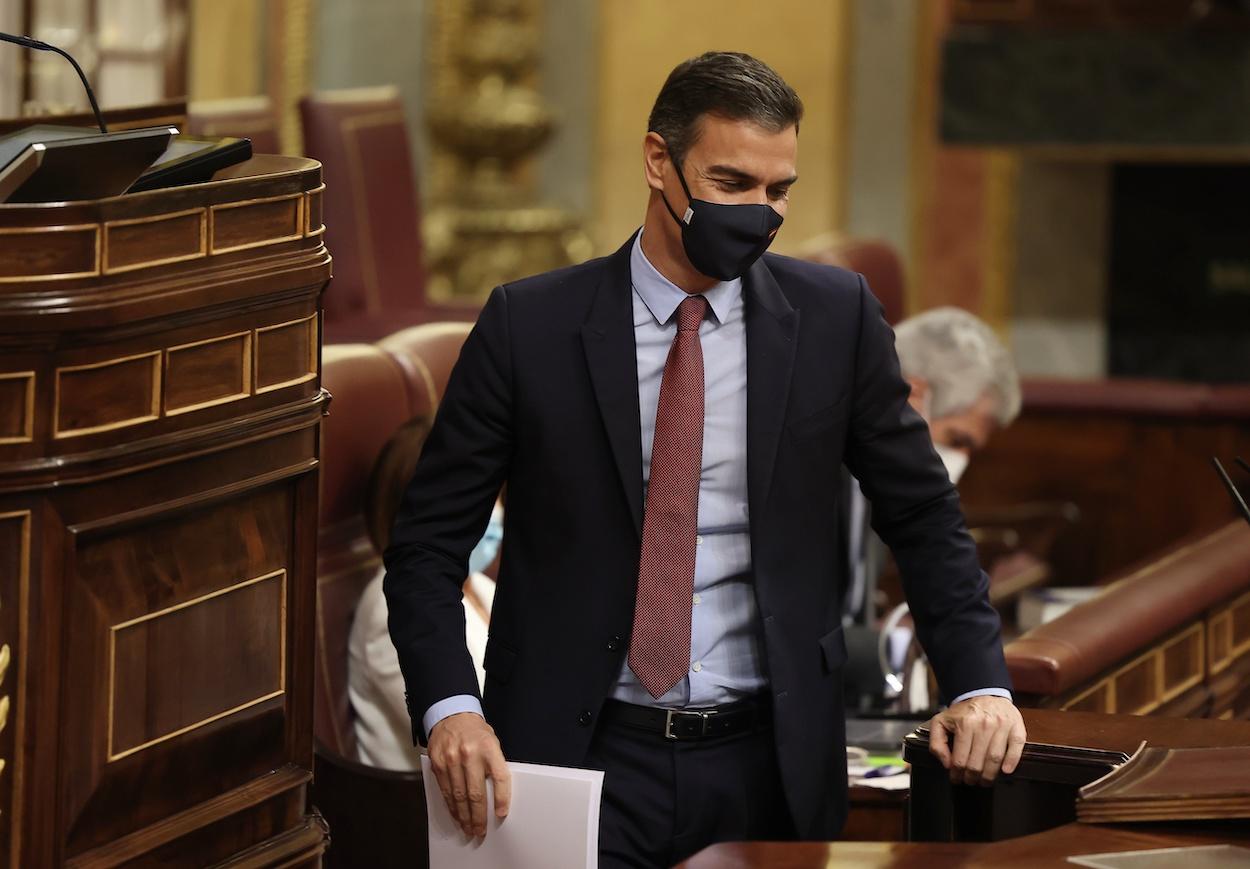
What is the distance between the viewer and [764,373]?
6.90 feet

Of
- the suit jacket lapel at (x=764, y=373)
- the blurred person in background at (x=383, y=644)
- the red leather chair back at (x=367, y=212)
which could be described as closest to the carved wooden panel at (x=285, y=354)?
the suit jacket lapel at (x=764, y=373)

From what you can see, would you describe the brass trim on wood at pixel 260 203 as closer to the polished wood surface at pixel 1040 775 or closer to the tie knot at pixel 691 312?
the tie knot at pixel 691 312

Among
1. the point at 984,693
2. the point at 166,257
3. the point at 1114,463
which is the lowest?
the point at 1114,463

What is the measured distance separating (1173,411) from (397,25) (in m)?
4.05

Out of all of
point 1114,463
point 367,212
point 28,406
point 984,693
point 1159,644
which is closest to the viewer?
point 28,406

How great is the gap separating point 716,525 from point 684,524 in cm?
5

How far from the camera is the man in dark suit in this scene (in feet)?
6.70

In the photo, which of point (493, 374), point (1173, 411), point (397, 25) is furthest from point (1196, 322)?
point (493, 374)

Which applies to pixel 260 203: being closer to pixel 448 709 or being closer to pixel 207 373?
pixel 207 373

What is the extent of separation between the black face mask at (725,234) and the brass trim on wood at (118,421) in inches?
23.3

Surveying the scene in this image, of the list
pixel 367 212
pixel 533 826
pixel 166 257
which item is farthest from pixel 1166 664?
pixel 367 212

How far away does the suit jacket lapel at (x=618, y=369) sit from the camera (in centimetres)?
207

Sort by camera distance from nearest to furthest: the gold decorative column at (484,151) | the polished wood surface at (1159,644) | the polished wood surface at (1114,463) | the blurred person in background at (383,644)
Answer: the polished wood surface at (1159,644)
the blurred person in background at (383,644)
the polished wood surface at (1114,463)
the gold decorative column at (484,151)

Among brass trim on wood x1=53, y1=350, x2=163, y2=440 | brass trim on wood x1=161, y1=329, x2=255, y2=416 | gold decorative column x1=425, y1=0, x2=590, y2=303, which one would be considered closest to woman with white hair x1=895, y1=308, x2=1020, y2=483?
brass trim on wood x1=161, y1=329, x2=255, y2=416
